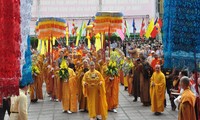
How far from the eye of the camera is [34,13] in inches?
1785

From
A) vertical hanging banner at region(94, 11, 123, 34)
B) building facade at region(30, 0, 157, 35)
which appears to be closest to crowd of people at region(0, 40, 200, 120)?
vertical hanging banner at region(94, 11, 123, 34)

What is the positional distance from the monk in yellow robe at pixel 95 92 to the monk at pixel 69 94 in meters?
1.88

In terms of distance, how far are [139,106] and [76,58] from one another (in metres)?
3.14

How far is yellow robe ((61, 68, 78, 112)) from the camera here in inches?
472

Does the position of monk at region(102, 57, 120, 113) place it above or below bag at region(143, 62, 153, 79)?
below

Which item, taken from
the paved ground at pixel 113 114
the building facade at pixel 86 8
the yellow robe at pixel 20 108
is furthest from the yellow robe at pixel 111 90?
the building facade at pixel 86 8

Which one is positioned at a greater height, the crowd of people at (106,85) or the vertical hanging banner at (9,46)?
the vertical hanging banner at (9,46)

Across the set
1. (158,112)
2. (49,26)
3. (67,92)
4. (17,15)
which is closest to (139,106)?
(158,112)

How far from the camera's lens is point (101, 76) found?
10312 mm

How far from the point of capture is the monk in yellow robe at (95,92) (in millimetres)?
10148

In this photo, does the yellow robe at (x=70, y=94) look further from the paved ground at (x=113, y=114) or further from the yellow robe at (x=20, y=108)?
the yellow robe at (x=20, y=108)

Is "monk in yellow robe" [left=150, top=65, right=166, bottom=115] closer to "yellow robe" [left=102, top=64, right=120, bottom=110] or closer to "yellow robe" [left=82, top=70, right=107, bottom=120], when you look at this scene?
"yellow robe" [left=102, top=64, right=120, bottom=110]

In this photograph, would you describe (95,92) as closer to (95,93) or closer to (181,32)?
(95,93)

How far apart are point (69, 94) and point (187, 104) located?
524 cm
